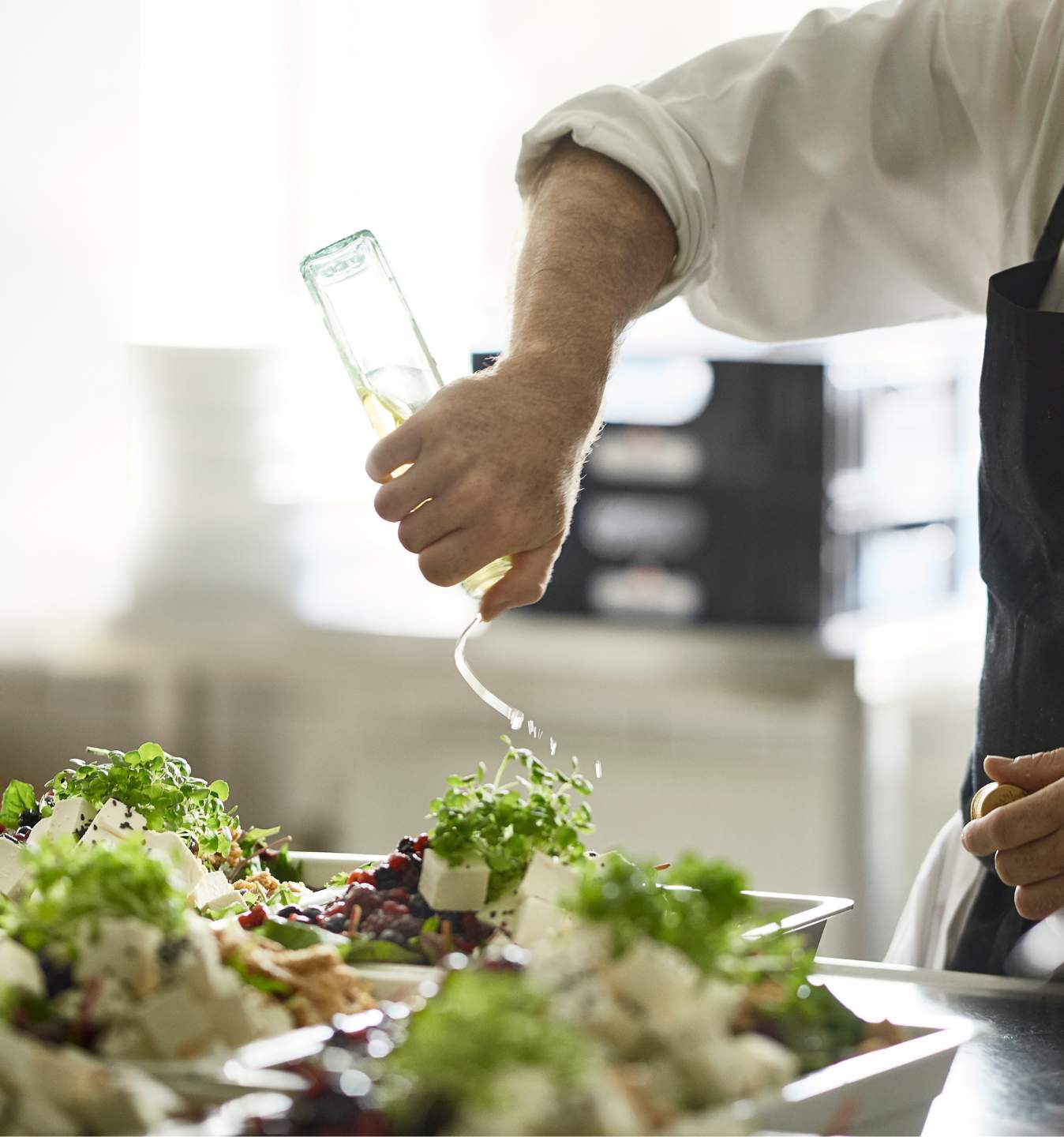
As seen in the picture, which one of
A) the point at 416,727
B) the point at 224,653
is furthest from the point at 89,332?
the point at 416,727

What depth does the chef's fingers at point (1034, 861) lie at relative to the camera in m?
1.10

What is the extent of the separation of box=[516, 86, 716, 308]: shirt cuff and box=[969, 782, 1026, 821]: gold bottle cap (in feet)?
2.05

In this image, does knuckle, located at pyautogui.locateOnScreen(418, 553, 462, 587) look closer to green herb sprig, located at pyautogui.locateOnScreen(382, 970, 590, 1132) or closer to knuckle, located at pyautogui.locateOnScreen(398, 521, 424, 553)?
knuckle, located at pyautogui.locateOnScreen(398, 521, 424, 553)

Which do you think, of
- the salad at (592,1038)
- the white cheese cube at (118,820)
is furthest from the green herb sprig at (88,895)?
the white cheese cube at (118,820)

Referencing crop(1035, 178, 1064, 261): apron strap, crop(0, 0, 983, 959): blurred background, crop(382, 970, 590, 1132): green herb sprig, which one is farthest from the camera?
crop(0, 0, 983, 959): blurred background

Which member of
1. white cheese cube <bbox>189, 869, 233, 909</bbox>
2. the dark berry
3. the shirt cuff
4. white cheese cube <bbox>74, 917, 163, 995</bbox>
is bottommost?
white cheese cube <bbox>189, 869, 233, 909</bbox>

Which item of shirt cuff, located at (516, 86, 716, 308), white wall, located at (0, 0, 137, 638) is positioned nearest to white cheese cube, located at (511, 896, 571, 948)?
shirt cuff, located at (516, 86, 716, 308)

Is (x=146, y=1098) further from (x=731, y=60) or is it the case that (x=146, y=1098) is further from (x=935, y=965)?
(x=731, y=60)

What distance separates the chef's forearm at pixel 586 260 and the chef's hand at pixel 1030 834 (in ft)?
1.51

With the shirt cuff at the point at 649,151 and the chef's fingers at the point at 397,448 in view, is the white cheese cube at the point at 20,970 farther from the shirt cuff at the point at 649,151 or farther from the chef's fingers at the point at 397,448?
the shirt cuff at the point at 649,151

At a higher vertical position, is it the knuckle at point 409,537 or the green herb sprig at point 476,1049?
the knuckle at point 409,537

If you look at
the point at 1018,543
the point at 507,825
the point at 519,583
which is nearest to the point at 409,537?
A: the point at 519,583

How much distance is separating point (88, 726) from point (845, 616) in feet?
5.50

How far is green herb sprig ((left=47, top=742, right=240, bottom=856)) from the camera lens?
3.85ft
